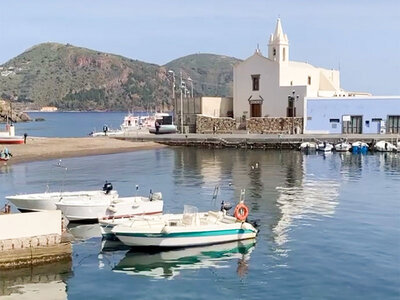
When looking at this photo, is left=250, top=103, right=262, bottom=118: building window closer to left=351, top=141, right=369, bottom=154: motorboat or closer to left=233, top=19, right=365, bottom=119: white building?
left=233, top=19, right=365, bottom=119: white building

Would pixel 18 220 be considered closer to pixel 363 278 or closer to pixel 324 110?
pixel 363 278

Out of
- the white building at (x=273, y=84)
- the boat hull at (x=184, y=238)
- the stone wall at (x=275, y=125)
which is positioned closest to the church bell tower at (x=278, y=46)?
the white building at (x=273, y=84)

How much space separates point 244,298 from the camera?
61.0ft

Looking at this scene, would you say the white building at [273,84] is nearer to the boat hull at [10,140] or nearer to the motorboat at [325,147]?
the motorboat at [325,147]

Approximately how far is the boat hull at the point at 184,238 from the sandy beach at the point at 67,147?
35.2 meters

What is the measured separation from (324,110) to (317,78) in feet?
34.7

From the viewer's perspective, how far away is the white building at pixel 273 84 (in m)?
80.8

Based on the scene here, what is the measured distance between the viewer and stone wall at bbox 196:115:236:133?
84.4 meters

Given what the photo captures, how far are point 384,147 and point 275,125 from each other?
1699cm

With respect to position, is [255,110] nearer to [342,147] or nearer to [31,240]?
[342,147]

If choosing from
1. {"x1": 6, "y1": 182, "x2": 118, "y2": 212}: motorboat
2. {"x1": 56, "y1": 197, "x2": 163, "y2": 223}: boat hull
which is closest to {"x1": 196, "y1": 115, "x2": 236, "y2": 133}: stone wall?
{"x1": 6, "y1": 182, "x2": 118, "y2": 212}: motorboat

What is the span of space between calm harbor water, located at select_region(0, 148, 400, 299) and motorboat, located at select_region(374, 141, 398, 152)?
2066 cm

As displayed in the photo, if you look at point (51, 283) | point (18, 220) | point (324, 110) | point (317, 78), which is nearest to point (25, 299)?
point (51, 283)

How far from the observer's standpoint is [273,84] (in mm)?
81500
